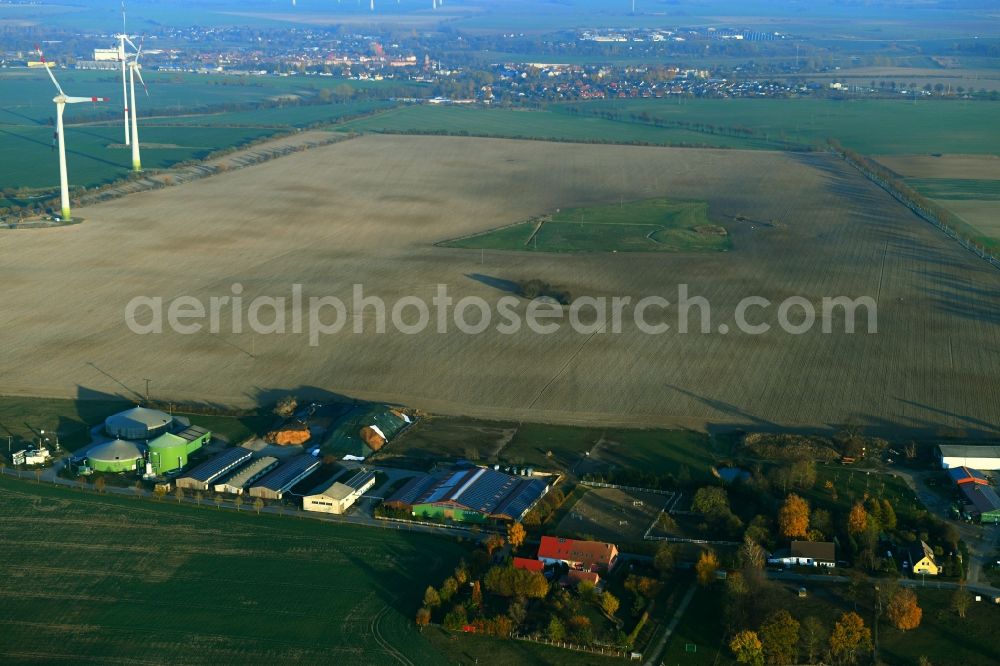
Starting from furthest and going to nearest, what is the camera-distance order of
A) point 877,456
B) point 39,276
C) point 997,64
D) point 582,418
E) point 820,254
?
1. point 997,64
2. point 820,254
3. point 39,276
4. point 582,418
5. point 877,456

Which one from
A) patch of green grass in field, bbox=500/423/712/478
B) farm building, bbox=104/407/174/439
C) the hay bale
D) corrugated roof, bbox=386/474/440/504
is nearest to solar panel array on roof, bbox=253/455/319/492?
the hay bale

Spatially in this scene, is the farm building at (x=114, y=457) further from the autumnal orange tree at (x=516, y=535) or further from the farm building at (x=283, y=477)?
the autumnal orange tree at (x=516, y=535)

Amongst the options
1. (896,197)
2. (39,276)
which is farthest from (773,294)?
(39,276)

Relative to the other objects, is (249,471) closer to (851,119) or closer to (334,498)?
(334,498)

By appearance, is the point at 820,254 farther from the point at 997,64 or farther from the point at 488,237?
the point at 997,64

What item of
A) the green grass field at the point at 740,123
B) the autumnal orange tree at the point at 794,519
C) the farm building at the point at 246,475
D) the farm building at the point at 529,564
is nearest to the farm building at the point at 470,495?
the farm building at the point at 529,564

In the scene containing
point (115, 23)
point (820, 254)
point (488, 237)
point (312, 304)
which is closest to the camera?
point (312, 304)

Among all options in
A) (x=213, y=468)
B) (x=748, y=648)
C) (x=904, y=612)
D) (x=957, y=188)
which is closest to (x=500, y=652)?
(x=748, y=648)
